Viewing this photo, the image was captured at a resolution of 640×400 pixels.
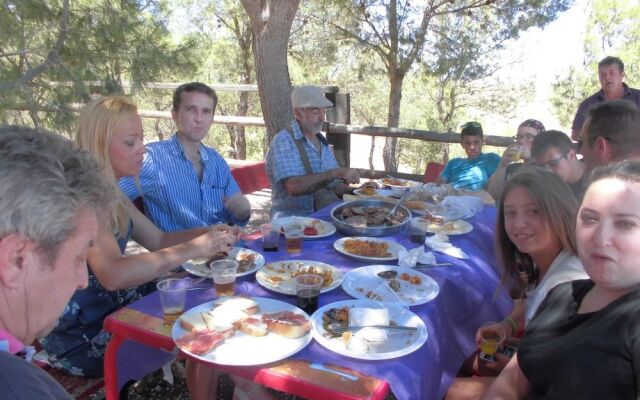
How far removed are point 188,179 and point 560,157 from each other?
8.40 ft

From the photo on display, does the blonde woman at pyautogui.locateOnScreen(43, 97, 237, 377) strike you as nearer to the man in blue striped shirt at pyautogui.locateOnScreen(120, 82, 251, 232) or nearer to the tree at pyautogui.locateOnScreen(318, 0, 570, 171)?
the man in blue striped shirt at pyautogui.locateOnScreen(120, 82, 251, 232)

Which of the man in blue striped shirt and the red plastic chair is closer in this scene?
the man in blue striped shirt

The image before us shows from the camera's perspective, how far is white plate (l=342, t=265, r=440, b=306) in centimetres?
173

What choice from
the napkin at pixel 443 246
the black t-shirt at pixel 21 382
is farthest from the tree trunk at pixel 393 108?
the black t-shirt at pixel 21 382

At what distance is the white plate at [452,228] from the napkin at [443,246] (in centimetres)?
16

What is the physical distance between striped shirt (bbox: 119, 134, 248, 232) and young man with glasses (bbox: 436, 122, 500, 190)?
2408 mm

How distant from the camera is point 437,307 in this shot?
5.61 ft

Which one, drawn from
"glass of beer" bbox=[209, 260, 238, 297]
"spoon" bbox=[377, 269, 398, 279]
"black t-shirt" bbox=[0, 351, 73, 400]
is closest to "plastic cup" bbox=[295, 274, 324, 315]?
"glass of beer" bbox=[209, 260, 238, 297]

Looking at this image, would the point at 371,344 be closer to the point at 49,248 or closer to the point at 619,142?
the point at 49,248

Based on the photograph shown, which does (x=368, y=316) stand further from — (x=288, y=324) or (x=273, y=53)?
(x=273, y=53)

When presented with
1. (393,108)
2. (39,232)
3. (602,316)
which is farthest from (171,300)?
(393,108)

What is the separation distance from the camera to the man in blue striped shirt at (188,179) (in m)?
2.61

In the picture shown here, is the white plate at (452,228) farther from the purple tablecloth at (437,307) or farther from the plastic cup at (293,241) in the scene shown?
the plastic cup at (293,241)

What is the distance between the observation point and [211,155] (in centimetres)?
297
